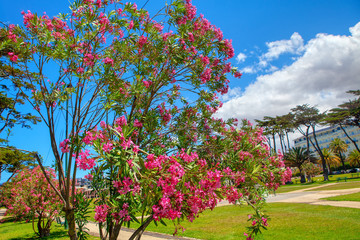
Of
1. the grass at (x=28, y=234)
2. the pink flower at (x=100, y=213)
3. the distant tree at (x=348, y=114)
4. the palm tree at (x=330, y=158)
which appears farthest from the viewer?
the palm tree at (x=330, y=158)

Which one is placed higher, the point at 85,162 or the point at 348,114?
the point at 348,114

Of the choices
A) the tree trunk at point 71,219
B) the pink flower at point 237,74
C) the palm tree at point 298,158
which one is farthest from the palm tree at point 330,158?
the tree trunk at point 71,219

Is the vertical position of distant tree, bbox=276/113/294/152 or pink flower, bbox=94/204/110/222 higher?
distant tree, bbox=276/113/294/152

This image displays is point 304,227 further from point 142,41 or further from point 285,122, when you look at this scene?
point 285,122

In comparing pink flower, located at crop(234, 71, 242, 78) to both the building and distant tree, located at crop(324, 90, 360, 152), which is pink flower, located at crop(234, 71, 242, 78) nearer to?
distant tree, located at crop(324, 90, 360, 152)

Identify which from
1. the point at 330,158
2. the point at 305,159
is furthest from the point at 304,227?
the point at 330,158

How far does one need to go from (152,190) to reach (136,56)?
10.3 feet

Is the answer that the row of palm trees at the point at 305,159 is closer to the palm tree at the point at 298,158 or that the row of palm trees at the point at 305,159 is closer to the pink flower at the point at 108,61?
the palm tree at the point at 298,158

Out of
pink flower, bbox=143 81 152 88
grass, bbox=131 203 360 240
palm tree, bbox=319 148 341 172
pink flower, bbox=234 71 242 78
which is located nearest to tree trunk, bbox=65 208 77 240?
pink flower, bbox=143 81 152 88

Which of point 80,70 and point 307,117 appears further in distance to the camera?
point 307,117

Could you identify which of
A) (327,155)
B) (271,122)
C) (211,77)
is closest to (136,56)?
(211,77)

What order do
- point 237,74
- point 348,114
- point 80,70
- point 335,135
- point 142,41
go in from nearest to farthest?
point 80,70
point 142,41
point 237,74
point 348,114
point 335,135

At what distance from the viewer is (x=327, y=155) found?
57.6m

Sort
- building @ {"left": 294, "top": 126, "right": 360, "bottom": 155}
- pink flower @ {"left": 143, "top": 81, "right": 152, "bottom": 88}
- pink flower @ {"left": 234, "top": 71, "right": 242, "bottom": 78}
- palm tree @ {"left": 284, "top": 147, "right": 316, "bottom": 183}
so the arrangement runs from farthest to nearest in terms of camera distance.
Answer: building @ {"left": 294, "top": 126, "right": 360, "bottom": 155}, palm tree @ {"left": 284, "top": 147, "right": 316, "bottom": 183}, pink flower @ {"left": 234, "top": 71, "right": 242, "bottom": 78}, pink flower @ {"left": 143, "top": 81, "right": 152, "bottom": 88}
